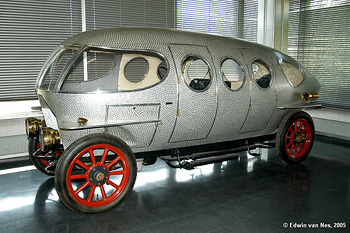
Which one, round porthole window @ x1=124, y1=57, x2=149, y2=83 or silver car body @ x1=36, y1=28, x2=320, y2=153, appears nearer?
silver car body @ x1=36, y1=28, x2=320, y2=153

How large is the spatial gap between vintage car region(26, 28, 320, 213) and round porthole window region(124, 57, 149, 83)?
0.04 ft

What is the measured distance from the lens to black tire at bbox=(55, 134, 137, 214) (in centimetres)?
316

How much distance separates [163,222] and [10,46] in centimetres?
379

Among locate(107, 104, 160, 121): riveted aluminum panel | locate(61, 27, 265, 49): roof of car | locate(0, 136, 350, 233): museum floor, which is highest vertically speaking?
locate(61, 27, 265, 49): roof of car

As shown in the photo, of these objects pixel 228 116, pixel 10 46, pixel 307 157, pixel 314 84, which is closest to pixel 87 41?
pixel 228 116

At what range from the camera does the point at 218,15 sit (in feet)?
24.9

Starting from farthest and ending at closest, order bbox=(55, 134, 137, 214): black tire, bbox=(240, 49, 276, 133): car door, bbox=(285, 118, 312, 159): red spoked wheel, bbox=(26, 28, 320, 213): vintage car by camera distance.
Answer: bbox=(285, 118, 312, 159): red spoked wheel → bbox=(240, 49, 276, 133): car door → bbox=(26, 28, 320, 213): vintage car → bbox=(55, 134, 137, 214): black tire

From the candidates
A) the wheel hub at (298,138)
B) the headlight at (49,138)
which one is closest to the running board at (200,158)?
the wheel hub at (298,138)

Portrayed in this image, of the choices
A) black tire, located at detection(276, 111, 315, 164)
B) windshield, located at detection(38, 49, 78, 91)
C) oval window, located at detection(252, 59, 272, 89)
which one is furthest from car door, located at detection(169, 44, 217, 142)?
black tire, located at detection(276, 111, 315, 164)

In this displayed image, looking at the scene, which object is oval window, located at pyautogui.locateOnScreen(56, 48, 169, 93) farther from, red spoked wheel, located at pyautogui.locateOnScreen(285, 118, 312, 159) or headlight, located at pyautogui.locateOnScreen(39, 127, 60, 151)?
red spoked wheel, located at pyautogui.locateOnScreen(285, 118, 312, 159)

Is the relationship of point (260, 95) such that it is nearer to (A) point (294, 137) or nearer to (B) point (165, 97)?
(A) point (294, 137)

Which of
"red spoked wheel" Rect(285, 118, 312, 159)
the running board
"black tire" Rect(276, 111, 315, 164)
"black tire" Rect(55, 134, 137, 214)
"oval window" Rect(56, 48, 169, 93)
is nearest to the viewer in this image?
"black tire" Rect(55, 134, 137, 214)

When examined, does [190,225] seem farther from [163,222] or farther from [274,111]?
[274,111]

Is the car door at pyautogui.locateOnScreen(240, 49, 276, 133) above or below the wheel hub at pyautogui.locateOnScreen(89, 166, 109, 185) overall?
above
